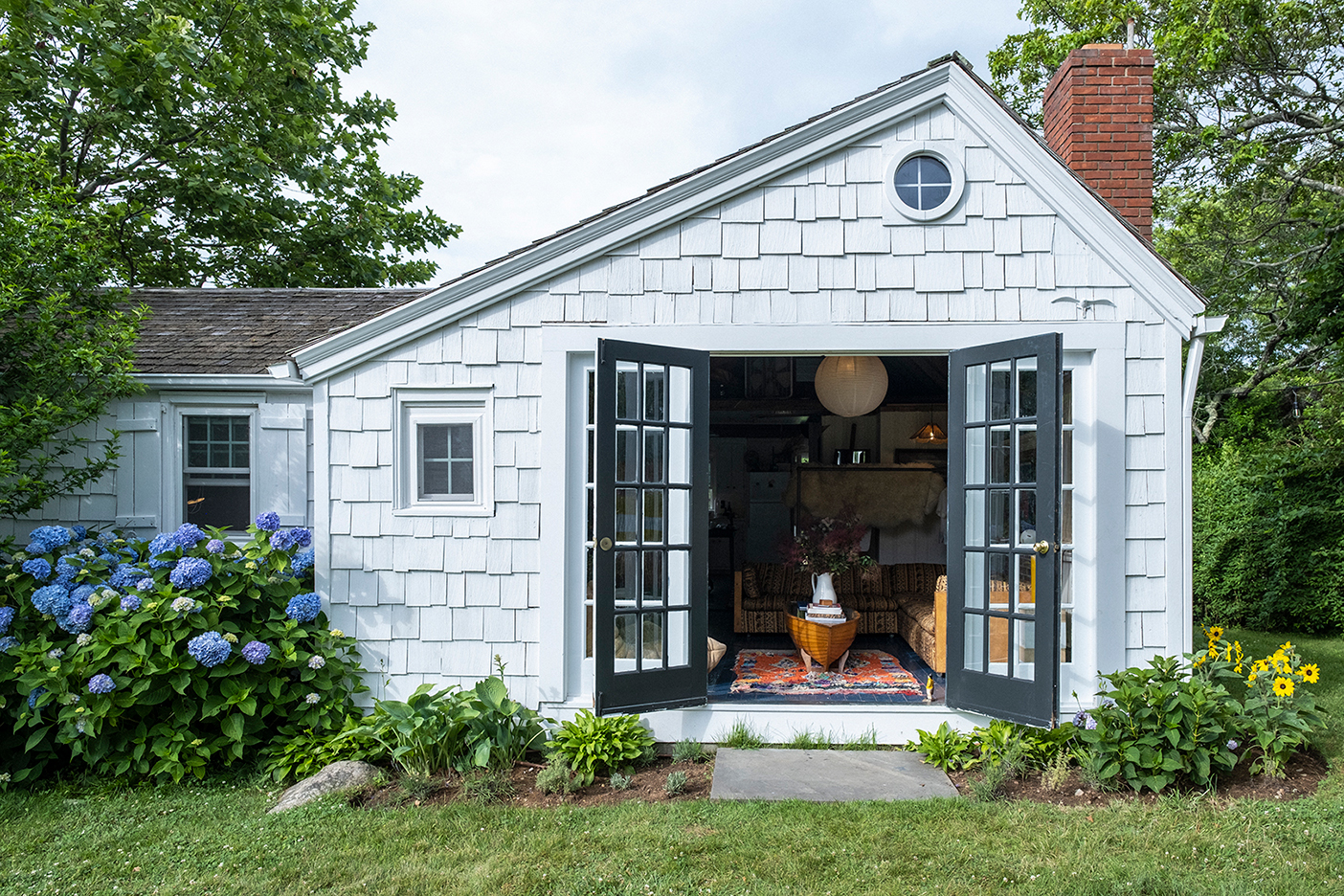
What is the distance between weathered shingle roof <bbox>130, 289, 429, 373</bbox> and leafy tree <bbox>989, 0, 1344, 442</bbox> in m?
10.6

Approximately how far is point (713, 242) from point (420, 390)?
2.22 m

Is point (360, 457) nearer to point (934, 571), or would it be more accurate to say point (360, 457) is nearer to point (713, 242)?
point (713, 242)

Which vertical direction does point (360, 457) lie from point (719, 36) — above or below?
below

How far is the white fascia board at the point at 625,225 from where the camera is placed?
477cm

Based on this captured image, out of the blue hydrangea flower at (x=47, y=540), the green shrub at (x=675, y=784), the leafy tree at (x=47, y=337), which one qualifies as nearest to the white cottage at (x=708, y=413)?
the green shrub at (x=675, y=784)

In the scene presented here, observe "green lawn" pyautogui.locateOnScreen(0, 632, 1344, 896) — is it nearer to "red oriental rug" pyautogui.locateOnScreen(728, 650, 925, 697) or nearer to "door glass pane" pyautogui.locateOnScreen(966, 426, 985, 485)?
"red oriental rug" pyautogui.locateOnScreen(728, 650, 925, 697)

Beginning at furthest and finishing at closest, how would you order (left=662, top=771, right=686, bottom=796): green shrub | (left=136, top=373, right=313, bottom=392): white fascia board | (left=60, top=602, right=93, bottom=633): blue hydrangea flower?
(left=136, top=373, right=313, bottom=392): white fascia board < (left=60, top=602, right=93, bottom=633): blue hydrangea flower < (left=662, top=771, right=686, bottom=796): green shrub

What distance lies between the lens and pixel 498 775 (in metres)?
4.41

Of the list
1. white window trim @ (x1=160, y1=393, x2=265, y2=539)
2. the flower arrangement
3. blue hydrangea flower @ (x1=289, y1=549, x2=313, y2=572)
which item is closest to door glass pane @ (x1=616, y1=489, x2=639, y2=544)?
the flower arrangement

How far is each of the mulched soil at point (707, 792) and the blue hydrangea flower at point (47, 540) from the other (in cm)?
269

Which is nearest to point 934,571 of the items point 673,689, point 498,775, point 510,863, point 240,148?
point 673,689

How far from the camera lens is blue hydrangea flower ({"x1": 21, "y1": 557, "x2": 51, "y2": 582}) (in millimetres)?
4645

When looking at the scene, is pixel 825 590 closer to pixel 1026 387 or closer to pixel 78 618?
pixel 1026 387

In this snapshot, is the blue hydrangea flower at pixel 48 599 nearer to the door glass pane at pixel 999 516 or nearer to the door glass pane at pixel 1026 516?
the door glass pane at pixel 999 516
